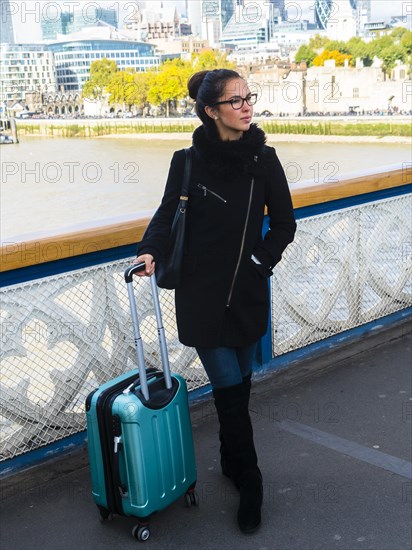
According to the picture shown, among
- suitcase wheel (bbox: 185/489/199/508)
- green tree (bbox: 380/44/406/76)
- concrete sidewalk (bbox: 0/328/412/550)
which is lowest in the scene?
concrete sidewalk (bbox: 0/328/412/550)

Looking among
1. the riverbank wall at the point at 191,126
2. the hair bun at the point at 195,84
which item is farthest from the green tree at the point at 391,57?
the hair bun at the point at 195,84

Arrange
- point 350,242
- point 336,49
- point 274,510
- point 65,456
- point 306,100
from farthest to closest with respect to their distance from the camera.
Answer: point 336,49
point 306,100
point 350,242
point 65,456
point 274,510

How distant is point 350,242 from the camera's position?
3678mm

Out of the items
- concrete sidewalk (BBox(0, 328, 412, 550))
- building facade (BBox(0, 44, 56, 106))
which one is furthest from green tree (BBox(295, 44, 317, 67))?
concrete sidewalk (BBox(0, 328, 412, 550))

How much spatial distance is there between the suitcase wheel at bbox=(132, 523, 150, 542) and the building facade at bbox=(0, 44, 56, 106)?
69916mm

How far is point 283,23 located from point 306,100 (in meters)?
36.3

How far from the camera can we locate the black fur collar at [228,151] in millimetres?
1988

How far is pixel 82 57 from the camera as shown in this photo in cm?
7706

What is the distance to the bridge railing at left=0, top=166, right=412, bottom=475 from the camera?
2502 millimetres

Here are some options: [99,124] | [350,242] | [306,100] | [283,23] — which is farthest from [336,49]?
[350,242]

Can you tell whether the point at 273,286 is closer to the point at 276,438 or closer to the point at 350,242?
the point at 350,242

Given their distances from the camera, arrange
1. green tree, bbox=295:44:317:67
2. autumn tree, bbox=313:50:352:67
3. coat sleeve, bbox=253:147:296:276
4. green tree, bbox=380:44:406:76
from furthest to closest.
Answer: green tree, bbox=295:44:317:67, autumn tree, bbox=313:50:352:67, green tree, bbox=380:44:406:76, coat sleeve, bbox=253:147:296:276

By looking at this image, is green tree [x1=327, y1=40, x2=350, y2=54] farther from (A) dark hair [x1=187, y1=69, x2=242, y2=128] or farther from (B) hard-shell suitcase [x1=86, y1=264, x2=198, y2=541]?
(B) hard-shell suitcase [x1=86, y1=264, x2=198, y2=541]

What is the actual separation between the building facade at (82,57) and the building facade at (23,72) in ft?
5.11
